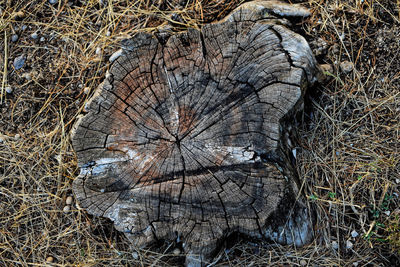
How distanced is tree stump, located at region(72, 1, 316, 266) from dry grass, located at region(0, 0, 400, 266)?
39cm

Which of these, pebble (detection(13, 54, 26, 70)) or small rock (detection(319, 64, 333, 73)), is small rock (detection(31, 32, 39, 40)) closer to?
pebble (detection(13, 54, 26, 70))

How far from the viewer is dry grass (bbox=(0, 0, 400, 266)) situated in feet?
7.98

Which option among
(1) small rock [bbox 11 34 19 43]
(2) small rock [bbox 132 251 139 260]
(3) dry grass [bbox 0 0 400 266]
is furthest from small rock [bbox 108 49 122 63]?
(2) small rock [bbox 132 251 139 260]

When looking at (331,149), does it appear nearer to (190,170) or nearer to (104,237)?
(190,170)

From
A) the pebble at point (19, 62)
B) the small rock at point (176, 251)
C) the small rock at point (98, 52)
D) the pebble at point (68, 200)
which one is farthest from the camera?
the pebble at point (19, 62)

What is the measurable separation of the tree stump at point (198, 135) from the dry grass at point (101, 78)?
1.26 feet

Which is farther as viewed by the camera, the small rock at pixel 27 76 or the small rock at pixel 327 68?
the small rock at pixel 27 76

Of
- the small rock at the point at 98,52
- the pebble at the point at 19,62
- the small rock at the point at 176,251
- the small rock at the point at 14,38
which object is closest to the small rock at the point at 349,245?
the small rock at the point at 176,251

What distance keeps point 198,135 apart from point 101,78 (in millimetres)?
1123

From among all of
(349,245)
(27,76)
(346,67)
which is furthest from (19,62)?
(349,245)

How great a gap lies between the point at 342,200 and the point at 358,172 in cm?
24

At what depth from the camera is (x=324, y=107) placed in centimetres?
258

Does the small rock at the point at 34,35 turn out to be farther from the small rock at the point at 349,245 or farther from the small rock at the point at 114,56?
the small rock at the point at 349,245

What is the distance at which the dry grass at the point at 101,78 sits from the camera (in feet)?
7.98
